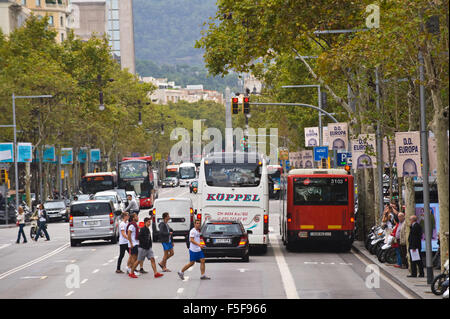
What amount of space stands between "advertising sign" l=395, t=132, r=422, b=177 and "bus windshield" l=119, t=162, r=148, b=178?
164 ft

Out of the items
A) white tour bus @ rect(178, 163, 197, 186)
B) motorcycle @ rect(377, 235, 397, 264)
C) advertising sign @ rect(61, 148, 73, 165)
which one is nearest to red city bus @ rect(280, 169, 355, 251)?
motorcycle @ rect(377, 235, 397, 264)

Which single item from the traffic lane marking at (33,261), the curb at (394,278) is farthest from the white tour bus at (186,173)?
the curb at (394,278)

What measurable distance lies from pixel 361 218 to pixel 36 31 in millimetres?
39981

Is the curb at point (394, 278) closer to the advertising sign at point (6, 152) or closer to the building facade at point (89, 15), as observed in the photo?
the advertising sign at point (6, 152)

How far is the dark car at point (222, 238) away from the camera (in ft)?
90.9

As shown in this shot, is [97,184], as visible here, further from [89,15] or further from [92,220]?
[89,15]

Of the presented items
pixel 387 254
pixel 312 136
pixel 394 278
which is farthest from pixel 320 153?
pixel 394 278

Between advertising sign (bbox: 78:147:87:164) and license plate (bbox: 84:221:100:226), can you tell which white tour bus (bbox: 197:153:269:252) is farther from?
advertising sign (bbox: 78:147:87:164)

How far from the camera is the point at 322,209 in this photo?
32.0m

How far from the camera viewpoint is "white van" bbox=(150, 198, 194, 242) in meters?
38.4

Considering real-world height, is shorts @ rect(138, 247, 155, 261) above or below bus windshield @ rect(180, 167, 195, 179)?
below

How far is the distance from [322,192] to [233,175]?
3077 millimetres
